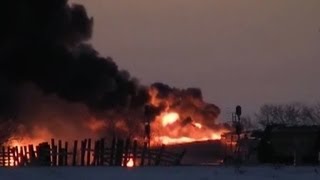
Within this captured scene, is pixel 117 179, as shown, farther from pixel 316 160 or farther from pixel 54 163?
pixel 316 160

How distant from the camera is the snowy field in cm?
1862

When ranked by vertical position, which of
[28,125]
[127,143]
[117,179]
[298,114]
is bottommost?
[117,179]

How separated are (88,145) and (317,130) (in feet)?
55.4

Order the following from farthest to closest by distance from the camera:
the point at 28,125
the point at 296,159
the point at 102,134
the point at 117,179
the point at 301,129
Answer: the point at 102,134 → the point at 28,125 → the point at 301,129 → the point at 296,159 → the point at 117,179

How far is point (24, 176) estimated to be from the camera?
60.9ft

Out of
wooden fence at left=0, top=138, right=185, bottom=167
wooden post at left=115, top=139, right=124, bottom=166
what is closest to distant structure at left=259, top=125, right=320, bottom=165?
wooden fence at left=0, top=138, right=185, bottom=167

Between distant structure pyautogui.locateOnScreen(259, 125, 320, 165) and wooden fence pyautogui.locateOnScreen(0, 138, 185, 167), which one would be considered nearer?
wooden fence pyautogui.locateOnScreen(0, 138, 185, 167)

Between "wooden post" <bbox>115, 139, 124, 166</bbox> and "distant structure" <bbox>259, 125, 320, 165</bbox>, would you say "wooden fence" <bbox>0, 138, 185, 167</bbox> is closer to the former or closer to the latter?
"wooden post" <bbox>115, 139, 124, 166</bbox>

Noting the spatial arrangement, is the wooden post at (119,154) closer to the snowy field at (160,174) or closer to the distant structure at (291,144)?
the snowy field at (160,174)

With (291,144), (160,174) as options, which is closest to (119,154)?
(160,174)

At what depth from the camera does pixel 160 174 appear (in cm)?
1911

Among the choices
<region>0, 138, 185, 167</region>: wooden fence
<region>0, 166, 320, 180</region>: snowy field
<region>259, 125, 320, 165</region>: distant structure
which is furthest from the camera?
<region>259, 125, 320, 165</region>: distant structure

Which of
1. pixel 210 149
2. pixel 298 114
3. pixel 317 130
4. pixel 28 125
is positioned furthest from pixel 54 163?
pixel 298 114

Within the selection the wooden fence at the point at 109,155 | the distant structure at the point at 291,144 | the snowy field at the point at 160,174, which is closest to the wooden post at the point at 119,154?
the wooden fence at the point at 109,155
